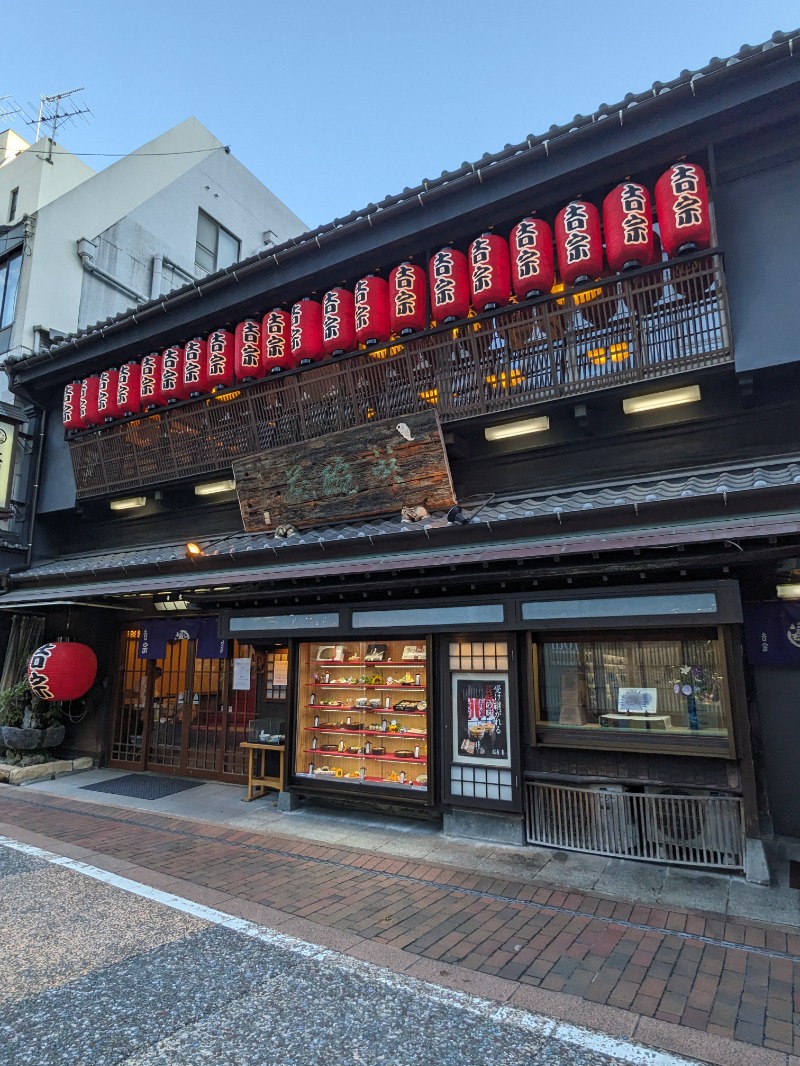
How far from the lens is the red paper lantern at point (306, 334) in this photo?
33.6 ft

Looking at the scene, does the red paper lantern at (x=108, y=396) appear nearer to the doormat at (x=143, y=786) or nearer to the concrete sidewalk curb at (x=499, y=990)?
the doormat at (x=143, y=786)

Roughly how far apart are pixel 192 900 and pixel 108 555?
10.2 m

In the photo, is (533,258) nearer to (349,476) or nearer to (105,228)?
(349,476)

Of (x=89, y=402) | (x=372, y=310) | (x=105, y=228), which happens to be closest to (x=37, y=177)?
(x=105, y=228)

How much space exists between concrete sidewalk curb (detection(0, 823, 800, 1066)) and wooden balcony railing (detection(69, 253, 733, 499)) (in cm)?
661

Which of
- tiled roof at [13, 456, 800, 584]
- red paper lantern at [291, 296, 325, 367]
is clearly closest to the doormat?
tiled roof at [13, 456, 800, 584]

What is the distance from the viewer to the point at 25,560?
1480 centimetres

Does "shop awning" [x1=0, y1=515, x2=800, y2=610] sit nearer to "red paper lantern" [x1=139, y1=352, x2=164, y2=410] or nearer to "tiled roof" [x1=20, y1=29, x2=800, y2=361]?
"red paper lantern" [x1=139, y1=352, x2=164, y2=410]

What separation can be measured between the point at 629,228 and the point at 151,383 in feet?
31.6

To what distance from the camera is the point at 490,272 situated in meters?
8.50

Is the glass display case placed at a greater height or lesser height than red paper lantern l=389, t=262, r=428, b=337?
lesser

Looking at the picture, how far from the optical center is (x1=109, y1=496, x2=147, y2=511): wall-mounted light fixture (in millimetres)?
13781

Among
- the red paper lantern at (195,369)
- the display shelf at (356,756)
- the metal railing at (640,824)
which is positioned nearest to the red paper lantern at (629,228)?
the metal railing at (640,824)

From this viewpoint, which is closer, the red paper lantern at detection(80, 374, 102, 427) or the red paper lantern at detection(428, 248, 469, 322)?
the red paper lantern at detection(428, 248, 469, 322)
